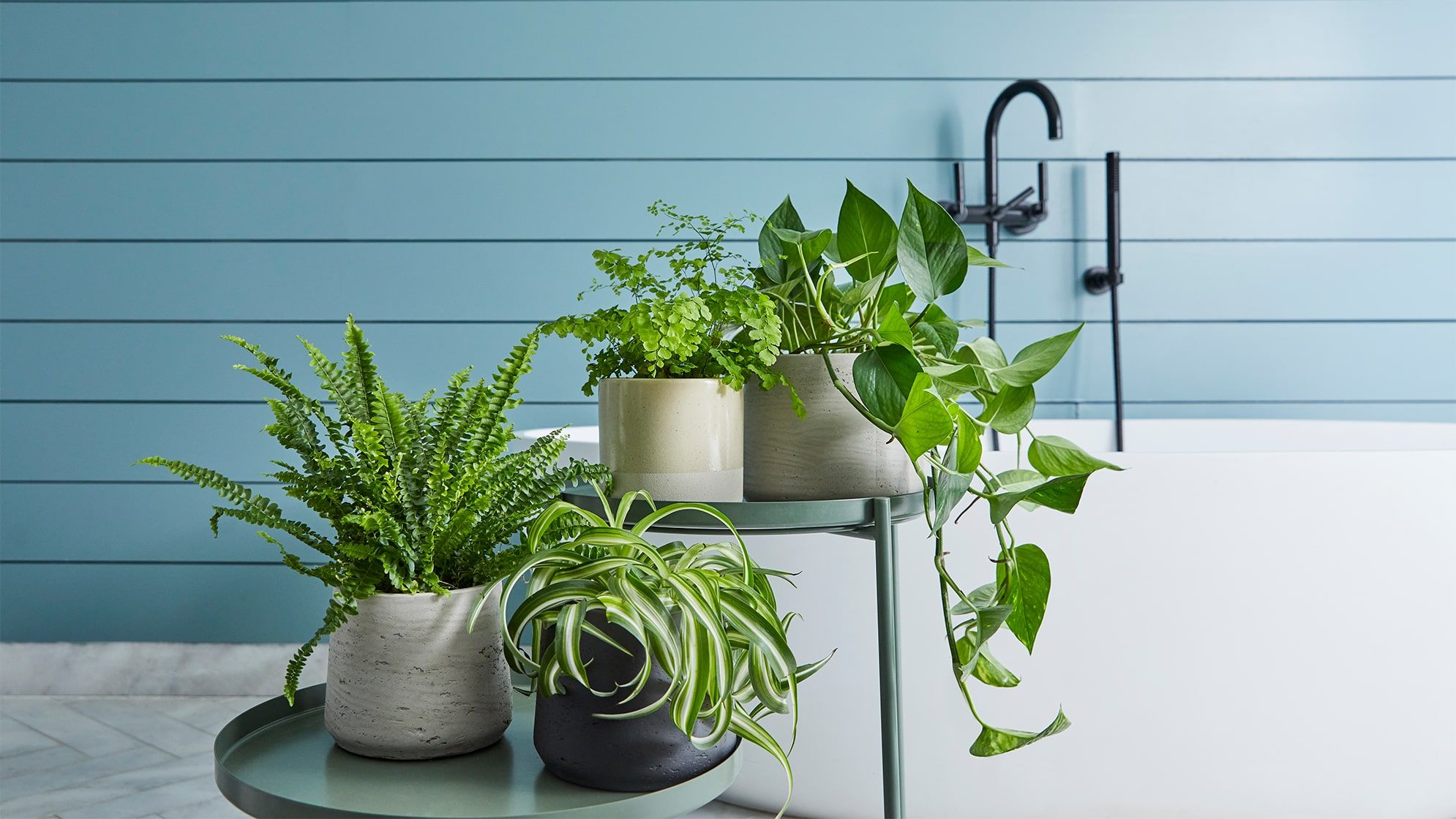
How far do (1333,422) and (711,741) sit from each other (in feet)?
6.30

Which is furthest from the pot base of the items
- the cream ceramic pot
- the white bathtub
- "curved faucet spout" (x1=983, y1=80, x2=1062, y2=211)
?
"curved faucet spout" (x1=983, y1=80, x2=1062, y2=211)

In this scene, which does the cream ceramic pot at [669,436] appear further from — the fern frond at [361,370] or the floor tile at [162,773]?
the floor tile at [162,773]

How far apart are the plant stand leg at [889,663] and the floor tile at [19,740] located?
6.00 ft

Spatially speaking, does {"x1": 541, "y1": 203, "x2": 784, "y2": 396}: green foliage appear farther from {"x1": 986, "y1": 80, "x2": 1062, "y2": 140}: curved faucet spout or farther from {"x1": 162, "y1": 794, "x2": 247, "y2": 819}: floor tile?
{"x1": 986, "y1": 80, "x2": 1062, "y2": 140}: curved faucet spout

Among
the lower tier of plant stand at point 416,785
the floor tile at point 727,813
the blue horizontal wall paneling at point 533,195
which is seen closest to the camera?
the lower tier of plant stand at point 416,785

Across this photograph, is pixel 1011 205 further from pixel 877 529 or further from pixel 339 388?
pixel 339 388

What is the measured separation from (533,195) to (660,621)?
5.57 feet

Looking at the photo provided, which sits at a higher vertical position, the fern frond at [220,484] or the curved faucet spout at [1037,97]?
the curved faucet spout at [1037,97]

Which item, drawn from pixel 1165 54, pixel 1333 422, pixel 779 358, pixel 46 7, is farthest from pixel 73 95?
pixel 1333 422


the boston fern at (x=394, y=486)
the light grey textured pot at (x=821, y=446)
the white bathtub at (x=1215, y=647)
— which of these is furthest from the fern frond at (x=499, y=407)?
the white bathtub at (x=1215, y=647)

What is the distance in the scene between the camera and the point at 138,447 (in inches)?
85.4

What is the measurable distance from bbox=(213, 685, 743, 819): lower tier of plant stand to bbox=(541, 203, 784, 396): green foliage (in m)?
0.31

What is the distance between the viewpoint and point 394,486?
700 millimetres

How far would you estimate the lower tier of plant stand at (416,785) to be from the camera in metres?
0.63
